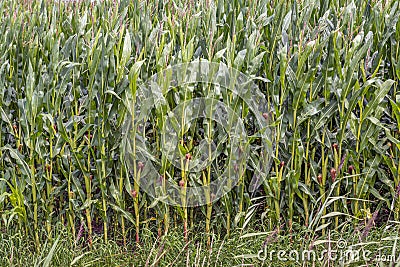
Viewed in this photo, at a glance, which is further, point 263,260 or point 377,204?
point 377,204

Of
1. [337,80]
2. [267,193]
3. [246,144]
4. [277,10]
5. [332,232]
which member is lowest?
[332,232]

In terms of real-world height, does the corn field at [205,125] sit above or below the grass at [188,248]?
above

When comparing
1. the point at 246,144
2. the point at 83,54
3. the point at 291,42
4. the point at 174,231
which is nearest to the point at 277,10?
the point at 291,42

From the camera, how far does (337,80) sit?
355 centimetres

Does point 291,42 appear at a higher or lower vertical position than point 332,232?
higher

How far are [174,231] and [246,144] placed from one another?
0.73 metres

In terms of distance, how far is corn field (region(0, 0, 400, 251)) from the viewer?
11.4 ft

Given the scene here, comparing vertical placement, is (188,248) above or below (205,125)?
below

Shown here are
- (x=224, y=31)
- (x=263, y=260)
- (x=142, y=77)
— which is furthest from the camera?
(x=224, y=31)

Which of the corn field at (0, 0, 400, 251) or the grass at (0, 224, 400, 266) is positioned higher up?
the corn field at (0, 0, 400, 251)

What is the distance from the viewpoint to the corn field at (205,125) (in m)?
3.47

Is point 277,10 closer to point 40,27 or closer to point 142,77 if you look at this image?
point 142,77

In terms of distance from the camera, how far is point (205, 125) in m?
3.49

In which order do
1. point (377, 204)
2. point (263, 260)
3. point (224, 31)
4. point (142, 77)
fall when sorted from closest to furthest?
point (263, 260), point (142, 77), point (377, 204), point (224, 31)
